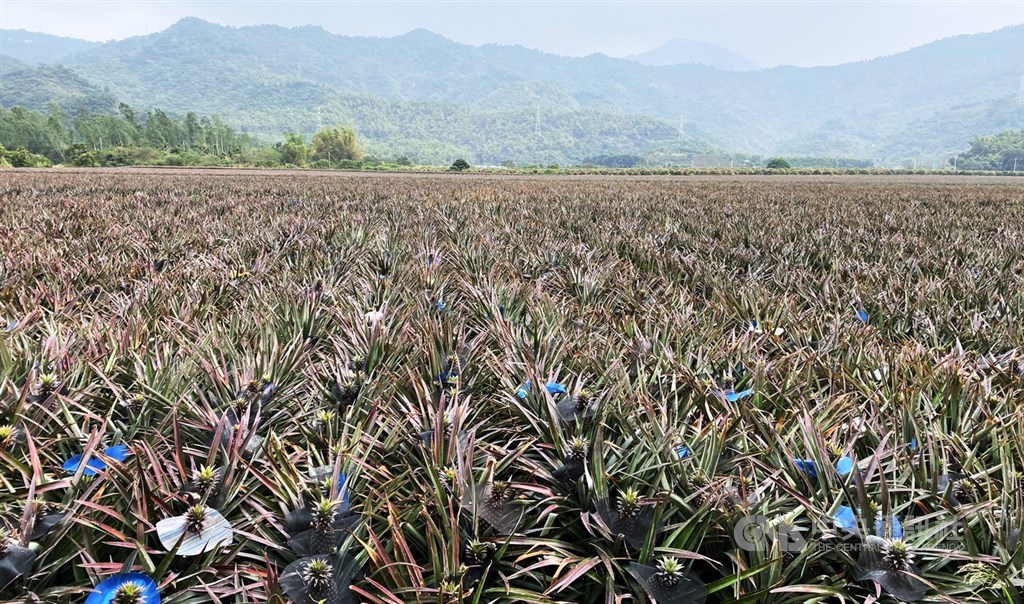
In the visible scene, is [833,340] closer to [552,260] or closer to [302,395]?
[302,395]

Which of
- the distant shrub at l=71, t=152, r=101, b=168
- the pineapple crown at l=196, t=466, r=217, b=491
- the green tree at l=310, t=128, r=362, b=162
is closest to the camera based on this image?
the pineapple crown at l=196, t=466, r=217, b=491

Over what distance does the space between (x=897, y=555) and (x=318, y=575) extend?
3.79ft

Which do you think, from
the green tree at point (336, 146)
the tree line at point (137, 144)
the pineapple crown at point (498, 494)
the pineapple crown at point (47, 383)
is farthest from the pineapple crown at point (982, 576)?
the green tree at point (336, 146)

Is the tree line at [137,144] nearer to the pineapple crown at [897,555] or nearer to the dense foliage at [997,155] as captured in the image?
the pineapple crown at [897,555]

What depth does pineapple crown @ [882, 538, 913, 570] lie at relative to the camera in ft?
3.49

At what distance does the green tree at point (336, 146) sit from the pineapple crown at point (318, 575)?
120655 mm

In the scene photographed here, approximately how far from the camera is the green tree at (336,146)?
113188mm

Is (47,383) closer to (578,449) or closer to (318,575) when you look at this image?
(318,575)

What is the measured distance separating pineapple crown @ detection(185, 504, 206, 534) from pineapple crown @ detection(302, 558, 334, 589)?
0.26m

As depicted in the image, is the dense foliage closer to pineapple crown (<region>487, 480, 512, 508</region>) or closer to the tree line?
the tree line

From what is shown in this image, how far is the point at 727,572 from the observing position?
1.20 meters

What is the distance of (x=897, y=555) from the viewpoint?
3.53 ft

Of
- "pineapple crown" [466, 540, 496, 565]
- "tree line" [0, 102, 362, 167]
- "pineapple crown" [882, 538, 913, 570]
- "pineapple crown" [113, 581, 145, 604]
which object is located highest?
"tree line" [0, 102, 362, 167]

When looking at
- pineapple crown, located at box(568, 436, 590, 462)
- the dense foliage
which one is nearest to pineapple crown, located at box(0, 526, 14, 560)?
pineapple crown, located at box(568, 436, 590, 462)
